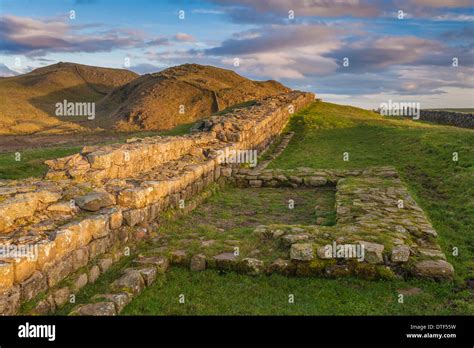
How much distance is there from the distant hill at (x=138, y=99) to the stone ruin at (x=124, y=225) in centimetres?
2072

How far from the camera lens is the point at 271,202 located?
447 inches

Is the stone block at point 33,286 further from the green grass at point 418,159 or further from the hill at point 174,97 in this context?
the hill at point 174,97

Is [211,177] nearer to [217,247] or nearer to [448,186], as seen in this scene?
[217,247]

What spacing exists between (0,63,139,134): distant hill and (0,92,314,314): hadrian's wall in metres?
20.6

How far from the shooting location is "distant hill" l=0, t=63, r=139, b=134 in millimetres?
31047

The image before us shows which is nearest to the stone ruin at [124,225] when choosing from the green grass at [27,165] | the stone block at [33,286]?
the stone block at [33,286]

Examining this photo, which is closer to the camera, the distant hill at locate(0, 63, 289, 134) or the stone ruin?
the stone ruin

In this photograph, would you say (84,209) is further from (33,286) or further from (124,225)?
(33,286)

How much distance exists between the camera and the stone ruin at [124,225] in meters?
5.32

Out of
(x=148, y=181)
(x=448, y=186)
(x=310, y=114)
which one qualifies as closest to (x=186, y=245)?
(x=148, y=181)

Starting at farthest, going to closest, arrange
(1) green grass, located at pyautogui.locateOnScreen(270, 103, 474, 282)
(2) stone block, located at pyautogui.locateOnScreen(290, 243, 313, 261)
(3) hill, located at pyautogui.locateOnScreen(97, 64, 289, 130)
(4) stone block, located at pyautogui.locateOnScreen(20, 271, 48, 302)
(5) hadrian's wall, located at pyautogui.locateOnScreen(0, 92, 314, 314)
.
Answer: (3) hill, located at pyautogui.locateOnScreen(97, 64, 289, 130), (1) green grass, located at pyautogui.locateOnScreen(270, 103, 474, 282), (2) stone block, located at pyautogui.locateOnScreen(290, 243, 313, 261), (5) hadrian's wall, located at pyautogui.locateOnScreen(0, 92, 314, 314), (4) stone block, located at pyautogui.locateOnScreen(20, 271, 48, 302)

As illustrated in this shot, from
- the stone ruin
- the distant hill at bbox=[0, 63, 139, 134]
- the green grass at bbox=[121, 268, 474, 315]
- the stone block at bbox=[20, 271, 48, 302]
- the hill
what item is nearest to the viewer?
the stone block at bbox=[20, 271, 48, 302]

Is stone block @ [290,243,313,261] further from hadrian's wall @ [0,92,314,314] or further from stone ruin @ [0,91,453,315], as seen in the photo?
hadrian's wall @ [0,92,314,314]

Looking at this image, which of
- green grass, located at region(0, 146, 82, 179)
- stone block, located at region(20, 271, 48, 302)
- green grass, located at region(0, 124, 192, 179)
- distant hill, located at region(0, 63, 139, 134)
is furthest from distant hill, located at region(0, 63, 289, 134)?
stone block, located at region(20, 271, 48, 302)
